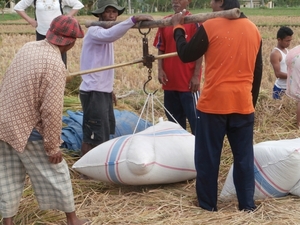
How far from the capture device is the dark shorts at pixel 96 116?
4359mm

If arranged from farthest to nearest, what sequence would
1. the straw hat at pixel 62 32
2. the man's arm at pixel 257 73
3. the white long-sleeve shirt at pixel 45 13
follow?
1. the white long-sleeve shirt at pixel 45 13
2. the man's arm at pixel 257 73
3. the straw hat at pixel 62 32

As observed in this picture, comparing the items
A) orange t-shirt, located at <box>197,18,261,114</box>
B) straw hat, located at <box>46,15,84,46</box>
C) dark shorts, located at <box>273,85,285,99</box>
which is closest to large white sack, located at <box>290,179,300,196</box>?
orange t-shirt, located at <box>197,18,261,114</box>

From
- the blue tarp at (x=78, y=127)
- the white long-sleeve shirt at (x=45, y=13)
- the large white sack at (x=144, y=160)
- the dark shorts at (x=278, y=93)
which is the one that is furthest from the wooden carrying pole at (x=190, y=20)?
the dark shorts at (x=278, y=93)

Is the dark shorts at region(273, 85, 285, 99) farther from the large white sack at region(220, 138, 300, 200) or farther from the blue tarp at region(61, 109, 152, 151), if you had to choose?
the large white sack at region(220, 138, 300, 200)

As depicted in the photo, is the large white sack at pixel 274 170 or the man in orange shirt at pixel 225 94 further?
the large white sack at pixel 274 170

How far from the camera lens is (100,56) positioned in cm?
432

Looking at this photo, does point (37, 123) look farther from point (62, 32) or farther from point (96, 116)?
point (96, 116)

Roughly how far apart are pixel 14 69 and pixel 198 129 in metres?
1.23

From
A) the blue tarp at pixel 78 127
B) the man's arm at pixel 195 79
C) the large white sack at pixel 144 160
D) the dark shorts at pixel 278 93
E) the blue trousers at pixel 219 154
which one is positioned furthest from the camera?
the dark shorts at pixel 278 93

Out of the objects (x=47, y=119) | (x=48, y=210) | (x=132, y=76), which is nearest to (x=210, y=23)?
(x=47, y=119)

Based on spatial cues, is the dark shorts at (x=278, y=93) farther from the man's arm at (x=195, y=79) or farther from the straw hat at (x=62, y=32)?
the straw hat at (x=62, y=32)

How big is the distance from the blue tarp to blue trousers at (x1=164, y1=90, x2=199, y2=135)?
305 millimetres

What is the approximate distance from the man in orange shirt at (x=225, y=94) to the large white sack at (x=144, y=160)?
1.03ft

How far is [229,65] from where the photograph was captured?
3.32 meters
